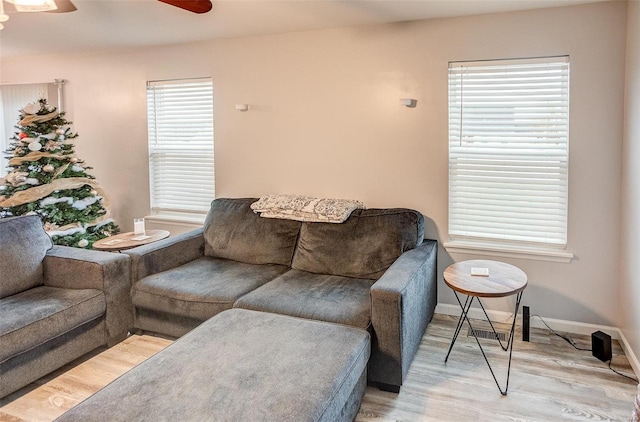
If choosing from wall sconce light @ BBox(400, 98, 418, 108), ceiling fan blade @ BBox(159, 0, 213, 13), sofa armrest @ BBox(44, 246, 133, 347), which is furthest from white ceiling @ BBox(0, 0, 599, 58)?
sofa armrest @ BBox(44, 246, 133, 347)

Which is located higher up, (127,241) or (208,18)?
(208,18)

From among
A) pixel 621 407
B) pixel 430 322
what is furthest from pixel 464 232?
pixel 621 407

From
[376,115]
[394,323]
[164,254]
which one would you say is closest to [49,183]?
[164,254]

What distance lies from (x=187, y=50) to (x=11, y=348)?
2.87 m

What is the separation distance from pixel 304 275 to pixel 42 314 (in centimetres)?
158

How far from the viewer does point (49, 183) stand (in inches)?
153

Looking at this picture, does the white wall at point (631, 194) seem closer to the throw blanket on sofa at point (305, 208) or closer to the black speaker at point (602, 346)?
the black speaker at point (602, 346)

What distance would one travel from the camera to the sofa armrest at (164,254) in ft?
10.0

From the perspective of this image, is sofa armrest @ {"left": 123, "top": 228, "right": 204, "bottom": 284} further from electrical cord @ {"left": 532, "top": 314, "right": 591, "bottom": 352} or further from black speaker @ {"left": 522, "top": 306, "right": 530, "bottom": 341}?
electrical cord @ {"left": 532, "top": 314, "right": 591, "bottom": 352}

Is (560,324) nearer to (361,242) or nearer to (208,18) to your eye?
(361,242)

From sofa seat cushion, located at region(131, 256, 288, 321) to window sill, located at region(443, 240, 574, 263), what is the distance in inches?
51.9

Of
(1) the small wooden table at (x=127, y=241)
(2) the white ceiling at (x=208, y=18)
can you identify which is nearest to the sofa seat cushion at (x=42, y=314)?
(1) the small wooden table at (x=127, y=241)

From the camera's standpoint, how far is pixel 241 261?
11.2 feet

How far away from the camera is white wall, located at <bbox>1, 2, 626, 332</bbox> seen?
2908 mm
